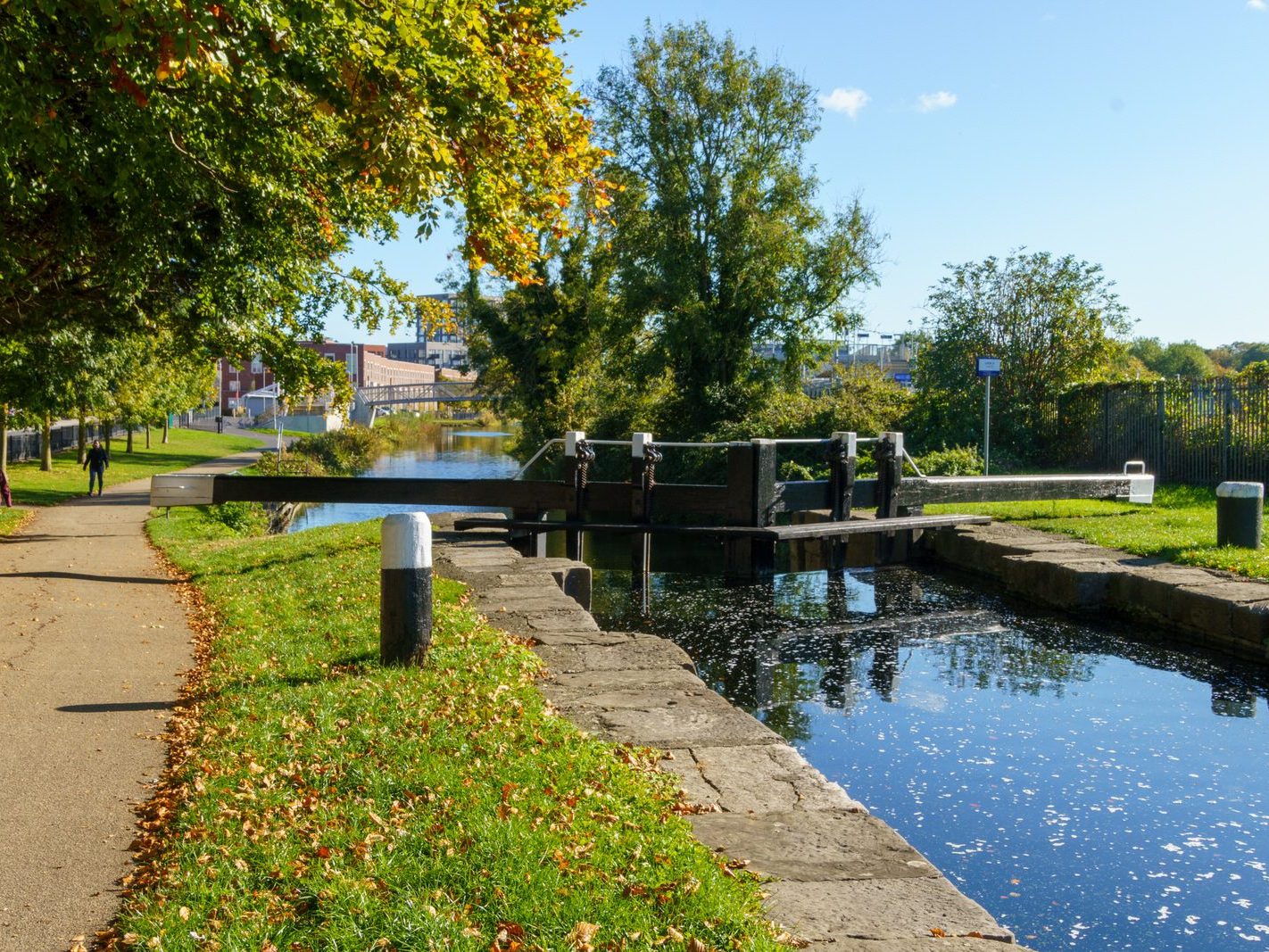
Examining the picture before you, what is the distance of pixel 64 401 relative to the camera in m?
28.8

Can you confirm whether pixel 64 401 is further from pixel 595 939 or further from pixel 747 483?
pixel 595 939

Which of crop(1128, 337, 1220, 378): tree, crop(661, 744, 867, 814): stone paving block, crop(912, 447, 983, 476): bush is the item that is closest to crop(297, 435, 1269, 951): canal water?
crop(661, 744, 867, 814): stone paving block

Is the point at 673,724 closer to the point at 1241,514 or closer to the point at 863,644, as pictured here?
the point at 863,644

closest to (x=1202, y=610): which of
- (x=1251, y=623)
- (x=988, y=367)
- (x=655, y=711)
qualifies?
(x=1251, y=623)

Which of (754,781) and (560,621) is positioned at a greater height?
(560,621)

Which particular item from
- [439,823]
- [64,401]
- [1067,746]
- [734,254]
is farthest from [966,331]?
[439,823]

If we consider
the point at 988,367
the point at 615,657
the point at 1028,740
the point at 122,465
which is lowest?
the point at 1028,740

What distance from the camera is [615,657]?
24.6ft

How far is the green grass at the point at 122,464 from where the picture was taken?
3136 cm

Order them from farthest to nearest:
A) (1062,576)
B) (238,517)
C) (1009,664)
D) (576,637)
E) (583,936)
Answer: (238,517) < (1062,576) < (1009,664) < (576,637) < (583,936)

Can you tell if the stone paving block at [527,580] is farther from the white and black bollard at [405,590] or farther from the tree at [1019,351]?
the tree at [1019,351]

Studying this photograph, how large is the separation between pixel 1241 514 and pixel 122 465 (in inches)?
1730

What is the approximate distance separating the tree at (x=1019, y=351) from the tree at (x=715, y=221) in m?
5.39

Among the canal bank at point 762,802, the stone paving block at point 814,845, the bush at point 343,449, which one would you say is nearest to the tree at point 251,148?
the canal bank at point 762,802
